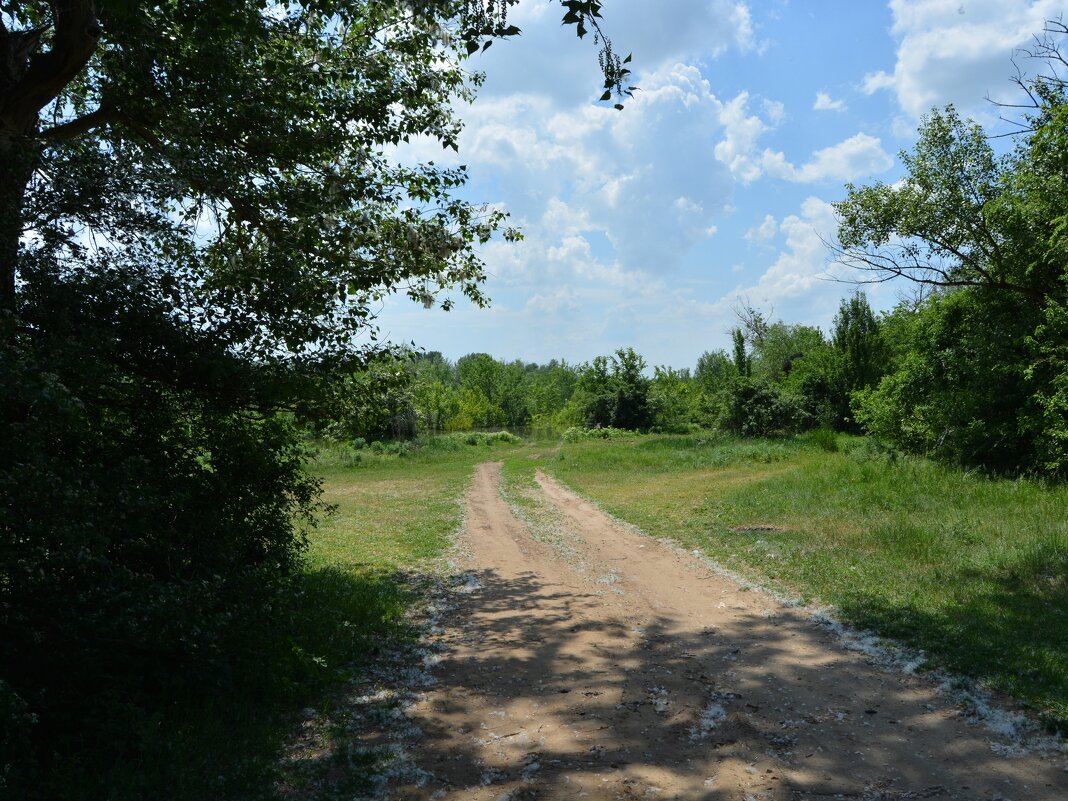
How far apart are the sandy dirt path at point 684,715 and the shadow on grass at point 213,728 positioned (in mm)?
954

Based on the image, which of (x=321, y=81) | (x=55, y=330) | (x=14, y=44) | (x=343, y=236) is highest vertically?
(x=321, y=81)

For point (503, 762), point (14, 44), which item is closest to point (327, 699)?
point (503, 762)

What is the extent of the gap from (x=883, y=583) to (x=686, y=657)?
3.53m

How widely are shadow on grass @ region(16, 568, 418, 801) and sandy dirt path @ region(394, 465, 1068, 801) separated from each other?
0.95 m

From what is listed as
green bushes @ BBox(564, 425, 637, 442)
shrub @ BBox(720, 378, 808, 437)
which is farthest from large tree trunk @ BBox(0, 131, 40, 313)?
green bushes @ BBox(564, 425, 637, 442)

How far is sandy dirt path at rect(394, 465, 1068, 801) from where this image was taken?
4.03m

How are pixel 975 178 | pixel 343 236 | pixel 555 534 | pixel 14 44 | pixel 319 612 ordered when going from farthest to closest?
pixel 975 178, pixel 555 534, pixel 343 236, pixel 319 612, pixel 14 44

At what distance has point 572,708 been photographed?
518cm

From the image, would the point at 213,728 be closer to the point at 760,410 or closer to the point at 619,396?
the point at 760,410

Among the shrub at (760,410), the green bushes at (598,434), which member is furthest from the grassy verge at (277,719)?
the green bushes at (598,434)

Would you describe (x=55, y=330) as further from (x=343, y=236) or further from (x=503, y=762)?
(x=503, y=762)

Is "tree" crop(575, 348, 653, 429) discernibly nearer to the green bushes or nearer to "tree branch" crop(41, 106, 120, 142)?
the green bushes

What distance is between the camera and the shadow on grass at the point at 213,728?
12.9 ft

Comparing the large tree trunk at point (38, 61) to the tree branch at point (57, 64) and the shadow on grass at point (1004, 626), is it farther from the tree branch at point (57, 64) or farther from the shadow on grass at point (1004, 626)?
the shadow on grass at point (1004, 626)
